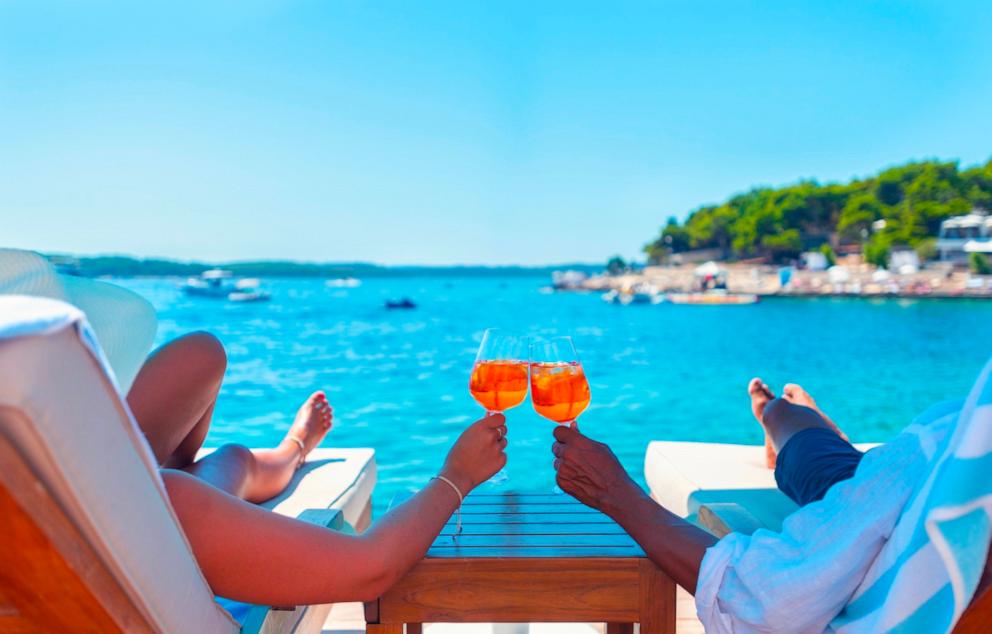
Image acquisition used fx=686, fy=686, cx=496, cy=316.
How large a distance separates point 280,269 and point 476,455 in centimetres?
7638

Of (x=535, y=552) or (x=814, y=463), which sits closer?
(x=535, y=552)

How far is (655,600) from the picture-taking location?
1179mm

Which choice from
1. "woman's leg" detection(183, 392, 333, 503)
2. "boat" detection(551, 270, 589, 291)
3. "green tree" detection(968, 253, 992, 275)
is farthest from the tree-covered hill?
"woman's leg" detection(183, 392, 333, 503)

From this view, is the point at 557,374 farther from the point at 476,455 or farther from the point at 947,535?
the point at 947,535

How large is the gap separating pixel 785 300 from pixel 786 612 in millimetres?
47899

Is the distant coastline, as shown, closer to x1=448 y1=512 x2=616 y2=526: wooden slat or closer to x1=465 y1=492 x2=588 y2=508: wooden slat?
x1=465 y1=492 x2=588 y2=508: wooden slat

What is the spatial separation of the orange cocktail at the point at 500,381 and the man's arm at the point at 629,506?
135 millimetres

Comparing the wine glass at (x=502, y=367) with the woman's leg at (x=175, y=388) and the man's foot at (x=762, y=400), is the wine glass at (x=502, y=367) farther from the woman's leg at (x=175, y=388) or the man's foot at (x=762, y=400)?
the man's foot at (x=762, y=400)

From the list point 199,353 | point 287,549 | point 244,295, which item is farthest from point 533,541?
point 244,295

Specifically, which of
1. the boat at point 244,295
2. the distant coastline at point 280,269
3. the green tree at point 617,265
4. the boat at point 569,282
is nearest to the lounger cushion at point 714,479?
the distant coastline at point 280,269

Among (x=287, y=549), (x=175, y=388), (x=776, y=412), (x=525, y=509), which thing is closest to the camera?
(x=287, y=549)

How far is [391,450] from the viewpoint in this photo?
267 inches

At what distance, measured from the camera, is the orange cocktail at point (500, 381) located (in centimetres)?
130

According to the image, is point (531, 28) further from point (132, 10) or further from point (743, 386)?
point (743, 386)
